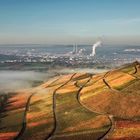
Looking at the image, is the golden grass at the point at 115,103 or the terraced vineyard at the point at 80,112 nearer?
the terraced vineyard at the point at 80,112

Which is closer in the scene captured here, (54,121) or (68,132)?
(68,132)

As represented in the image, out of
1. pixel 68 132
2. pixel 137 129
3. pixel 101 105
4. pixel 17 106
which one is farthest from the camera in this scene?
pixel 17 106

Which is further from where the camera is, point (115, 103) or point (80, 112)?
point (115, 103)

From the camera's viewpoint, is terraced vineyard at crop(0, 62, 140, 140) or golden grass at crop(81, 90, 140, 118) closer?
terraced vineyard at crop(0, 62, 140, 140)

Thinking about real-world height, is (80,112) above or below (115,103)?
below

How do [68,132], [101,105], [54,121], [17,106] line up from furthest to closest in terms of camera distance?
[17,106]
[101,105]
[54,121]
[68,132]

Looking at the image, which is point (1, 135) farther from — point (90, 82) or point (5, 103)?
point (90, 82)

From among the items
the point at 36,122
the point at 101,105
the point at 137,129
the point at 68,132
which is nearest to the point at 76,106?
the point at 101,105
